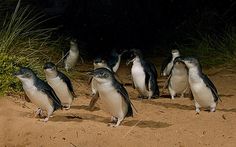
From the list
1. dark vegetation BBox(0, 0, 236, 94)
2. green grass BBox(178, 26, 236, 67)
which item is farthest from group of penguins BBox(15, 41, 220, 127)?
green grass BBox(178, 26, 236, 67)

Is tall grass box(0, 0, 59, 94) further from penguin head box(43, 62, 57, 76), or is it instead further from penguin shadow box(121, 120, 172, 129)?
penguin shadow box(121, 120, 172, 129)

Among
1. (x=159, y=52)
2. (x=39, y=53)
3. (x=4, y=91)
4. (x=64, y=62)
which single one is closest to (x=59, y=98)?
Result: (x=4, y=91)

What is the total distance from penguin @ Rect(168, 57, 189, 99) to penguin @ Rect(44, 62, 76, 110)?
5.38ft

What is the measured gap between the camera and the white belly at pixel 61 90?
7434 millimetres

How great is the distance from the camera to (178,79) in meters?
8.59

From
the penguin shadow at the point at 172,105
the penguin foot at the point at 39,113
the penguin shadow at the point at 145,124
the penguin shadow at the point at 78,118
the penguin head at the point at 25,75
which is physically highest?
the penguin head at the point at 25,75

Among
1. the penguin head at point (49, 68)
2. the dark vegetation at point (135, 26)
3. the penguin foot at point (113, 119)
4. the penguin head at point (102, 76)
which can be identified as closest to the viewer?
the penguin head at point (102, 76)

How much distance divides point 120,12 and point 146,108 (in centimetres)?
984

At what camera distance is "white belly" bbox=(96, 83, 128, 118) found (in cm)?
654

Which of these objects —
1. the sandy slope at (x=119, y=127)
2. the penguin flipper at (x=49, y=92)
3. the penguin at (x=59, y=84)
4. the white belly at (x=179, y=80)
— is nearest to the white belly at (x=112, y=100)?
the sandy slope at (x=119, y=127)

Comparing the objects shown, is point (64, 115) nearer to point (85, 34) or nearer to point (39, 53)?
point (39, 53)

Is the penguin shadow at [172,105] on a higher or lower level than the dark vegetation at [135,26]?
lower

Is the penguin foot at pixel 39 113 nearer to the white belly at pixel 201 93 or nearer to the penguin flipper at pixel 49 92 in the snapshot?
the penguin flipper at pixel 49 92

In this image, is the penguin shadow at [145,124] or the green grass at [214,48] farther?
the green grass at [214,48]
